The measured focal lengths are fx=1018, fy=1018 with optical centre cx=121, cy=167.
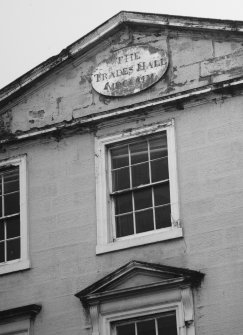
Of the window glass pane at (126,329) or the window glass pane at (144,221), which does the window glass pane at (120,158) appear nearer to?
the window glass pane at (144,221)

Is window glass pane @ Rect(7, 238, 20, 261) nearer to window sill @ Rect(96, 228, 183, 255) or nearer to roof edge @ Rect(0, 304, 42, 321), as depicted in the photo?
roof edge @ Rect(0, 304, 42, 321)

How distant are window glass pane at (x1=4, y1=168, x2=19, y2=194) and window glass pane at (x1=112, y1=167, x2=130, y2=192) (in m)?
2.14

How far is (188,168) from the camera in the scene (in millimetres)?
18938

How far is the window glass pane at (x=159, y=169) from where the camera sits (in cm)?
1928

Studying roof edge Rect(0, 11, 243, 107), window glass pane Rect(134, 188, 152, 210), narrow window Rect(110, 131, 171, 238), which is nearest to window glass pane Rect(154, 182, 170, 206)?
narrow window Rect(110, 131, 171, 238)

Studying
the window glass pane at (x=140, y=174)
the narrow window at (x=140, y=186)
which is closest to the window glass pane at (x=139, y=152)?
the narrow window at (x=140, y=186)

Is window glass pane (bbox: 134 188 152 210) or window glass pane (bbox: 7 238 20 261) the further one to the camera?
window glass pane (bbox: 7 238 20 261)

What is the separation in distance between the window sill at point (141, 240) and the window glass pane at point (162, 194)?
66cm

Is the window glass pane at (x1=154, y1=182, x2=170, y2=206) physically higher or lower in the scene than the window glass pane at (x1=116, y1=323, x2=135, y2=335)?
higher

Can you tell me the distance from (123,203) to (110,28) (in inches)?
147

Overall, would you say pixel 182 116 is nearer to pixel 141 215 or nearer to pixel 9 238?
pixel 141 215

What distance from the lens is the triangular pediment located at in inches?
705

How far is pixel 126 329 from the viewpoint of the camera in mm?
18250

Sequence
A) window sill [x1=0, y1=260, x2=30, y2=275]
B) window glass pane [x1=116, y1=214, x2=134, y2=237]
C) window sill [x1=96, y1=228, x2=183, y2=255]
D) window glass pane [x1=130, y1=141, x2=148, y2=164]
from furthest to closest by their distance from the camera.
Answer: window glass pane [x1=130, y1=141, x2=148, y2=164]
window sill [x1=0, y1=260, x2=30, y2=275]
window glass pane [x1=116, y1=214, x2=134, y2=237]
window sill [x1=96, y1=228, x2=183, y2=255]
